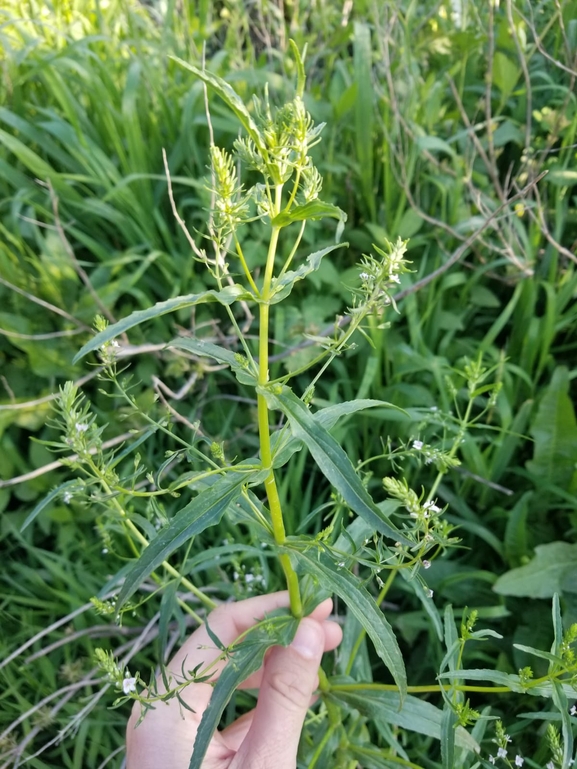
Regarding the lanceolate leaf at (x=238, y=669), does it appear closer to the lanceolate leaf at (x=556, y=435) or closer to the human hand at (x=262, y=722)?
the human hand at (x=262, y=722)

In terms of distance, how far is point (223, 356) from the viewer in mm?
839

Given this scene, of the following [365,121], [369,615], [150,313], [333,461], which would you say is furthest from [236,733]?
[365,121]

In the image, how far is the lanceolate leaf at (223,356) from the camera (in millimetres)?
833

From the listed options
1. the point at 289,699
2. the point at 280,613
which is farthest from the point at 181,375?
the point at 289,699

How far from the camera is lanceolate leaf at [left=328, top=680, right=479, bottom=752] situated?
111 cm

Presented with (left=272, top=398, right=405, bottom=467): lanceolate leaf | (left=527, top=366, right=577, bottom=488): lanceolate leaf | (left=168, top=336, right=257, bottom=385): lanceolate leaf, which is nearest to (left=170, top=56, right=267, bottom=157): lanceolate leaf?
(left=168, top=336, right=257, bottom=385): lanceolate leaf

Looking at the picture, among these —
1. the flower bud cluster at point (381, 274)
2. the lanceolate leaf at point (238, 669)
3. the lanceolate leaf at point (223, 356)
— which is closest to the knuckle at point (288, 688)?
the lanceolate leaf at point (238, 669)

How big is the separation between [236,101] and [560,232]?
64.7 inches

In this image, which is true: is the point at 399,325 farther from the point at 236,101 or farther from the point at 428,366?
the point at 236,101

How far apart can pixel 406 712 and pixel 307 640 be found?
24 centimetres

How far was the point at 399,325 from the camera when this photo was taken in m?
2.01

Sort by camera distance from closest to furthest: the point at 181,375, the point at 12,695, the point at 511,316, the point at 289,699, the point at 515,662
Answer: the point at 289,699 < the point at 515,662 < the point at 12,695 < the point at 181,375 < the point at 511,316

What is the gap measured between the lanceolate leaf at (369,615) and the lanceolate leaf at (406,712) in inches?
13.3

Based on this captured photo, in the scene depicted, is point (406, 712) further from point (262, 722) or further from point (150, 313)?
point (150, 313)
